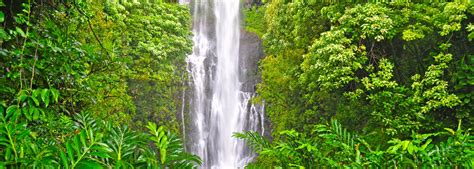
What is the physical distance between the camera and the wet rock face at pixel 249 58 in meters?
15.9

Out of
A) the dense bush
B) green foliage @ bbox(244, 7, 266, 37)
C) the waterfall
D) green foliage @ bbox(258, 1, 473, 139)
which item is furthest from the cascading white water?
green foliage @ bbox(258, 1, 473, 139)

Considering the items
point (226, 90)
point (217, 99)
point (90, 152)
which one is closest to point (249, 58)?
point (226, 90)

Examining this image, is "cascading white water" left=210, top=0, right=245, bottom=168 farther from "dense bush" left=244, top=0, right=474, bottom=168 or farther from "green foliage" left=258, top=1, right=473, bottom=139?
"green foliage" left=258, top=1, right=473, bottom=139

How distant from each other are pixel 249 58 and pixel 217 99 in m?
2.74

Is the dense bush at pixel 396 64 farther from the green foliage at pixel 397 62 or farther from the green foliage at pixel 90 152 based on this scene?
the green foliage at pixel 90 152

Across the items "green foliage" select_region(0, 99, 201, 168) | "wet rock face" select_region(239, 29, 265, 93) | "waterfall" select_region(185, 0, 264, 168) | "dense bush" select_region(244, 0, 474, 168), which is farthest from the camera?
"wet rock face" select_region(239, 29, 265, 93)

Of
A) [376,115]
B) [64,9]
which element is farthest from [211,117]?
[64,9]

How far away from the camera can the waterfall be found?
1466 centimetres

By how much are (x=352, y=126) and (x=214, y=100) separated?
27.5 ft

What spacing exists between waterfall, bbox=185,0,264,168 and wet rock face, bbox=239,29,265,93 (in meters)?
0.15

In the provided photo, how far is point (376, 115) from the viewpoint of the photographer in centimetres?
649

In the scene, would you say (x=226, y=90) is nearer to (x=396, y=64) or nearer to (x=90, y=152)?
(x=396, y=64)

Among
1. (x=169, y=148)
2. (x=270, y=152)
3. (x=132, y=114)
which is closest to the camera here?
(x=169, y=148)

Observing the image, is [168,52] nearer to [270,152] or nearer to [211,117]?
[211,117]
